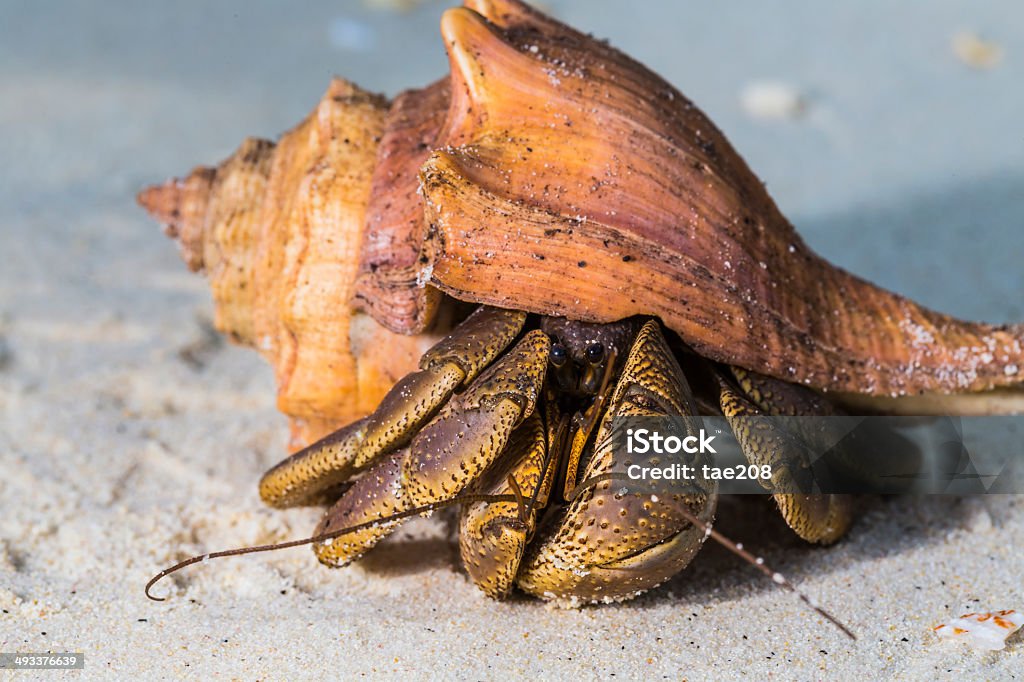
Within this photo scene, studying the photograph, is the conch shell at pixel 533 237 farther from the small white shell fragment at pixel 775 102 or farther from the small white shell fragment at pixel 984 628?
the small white shell fragment at pixel 775 102

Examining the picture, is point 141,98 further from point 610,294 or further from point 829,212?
point 610,294

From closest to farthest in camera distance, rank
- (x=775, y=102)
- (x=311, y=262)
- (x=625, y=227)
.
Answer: (x=625, y=227)
(x=311, y=262)
(x=775, y=102)

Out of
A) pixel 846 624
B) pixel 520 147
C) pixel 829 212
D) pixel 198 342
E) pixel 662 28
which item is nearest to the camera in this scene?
pixel 846 624

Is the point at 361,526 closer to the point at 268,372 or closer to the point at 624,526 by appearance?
the point at 624,526

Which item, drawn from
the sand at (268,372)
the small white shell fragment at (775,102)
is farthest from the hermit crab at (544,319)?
the small white shell fragment at (775,102)

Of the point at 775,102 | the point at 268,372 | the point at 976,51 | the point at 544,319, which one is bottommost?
the point at 268,372

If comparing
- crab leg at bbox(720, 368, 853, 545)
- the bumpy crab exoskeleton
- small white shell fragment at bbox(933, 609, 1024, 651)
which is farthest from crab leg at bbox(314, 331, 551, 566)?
small white shell fragment at bbox(933, 609, 1024, 651)

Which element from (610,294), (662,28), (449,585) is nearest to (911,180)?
(662,28)

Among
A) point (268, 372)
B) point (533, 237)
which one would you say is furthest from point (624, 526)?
point (268, 372)

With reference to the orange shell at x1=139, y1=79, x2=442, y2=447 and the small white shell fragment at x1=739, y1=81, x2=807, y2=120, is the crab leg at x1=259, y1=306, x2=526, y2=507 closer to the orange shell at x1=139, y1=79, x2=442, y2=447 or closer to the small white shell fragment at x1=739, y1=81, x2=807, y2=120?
the orange shell at x1=139, y1=79, x2=442, y2=447
